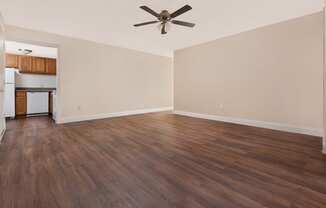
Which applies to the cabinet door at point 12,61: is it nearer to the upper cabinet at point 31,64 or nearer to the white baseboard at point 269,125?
the upper cabinet at point 31,64

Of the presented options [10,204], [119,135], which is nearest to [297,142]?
[119,135]

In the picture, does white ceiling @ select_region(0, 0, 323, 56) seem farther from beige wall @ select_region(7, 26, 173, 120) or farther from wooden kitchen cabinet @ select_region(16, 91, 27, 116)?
wooden kitchen cabinet @ select_region(16, 91, 27, 116)

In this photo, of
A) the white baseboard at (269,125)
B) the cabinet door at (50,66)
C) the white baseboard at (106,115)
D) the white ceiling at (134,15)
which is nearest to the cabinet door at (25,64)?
the cabinet door at (50,66)

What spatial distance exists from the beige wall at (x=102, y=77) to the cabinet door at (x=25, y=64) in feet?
8.59

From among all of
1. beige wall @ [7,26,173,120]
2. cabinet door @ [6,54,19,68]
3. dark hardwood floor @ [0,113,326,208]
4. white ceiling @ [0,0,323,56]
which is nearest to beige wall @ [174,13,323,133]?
white ceiling @ [0,0,323,56]

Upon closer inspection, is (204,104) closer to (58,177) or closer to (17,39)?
(58,177)

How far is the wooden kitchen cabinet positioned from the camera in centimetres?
541

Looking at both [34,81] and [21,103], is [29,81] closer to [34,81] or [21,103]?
[34,81]

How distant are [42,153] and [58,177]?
0.93m

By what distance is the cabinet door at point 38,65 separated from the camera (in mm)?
6102

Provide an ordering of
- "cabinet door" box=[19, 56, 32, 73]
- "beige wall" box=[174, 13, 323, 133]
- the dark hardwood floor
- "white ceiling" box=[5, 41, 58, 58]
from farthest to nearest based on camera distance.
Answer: "cabinet door" box=[19, 56, 32, 73] < "white ceiling" box=[5, 41, 58, 58] < "beige wall" box=[174, 13, 323, 133] < the dark hardwood floor

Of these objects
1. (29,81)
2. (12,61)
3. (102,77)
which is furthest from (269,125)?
(12,61)

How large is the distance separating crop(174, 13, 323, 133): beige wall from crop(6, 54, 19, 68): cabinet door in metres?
6.24

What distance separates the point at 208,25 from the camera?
382 centimetres
